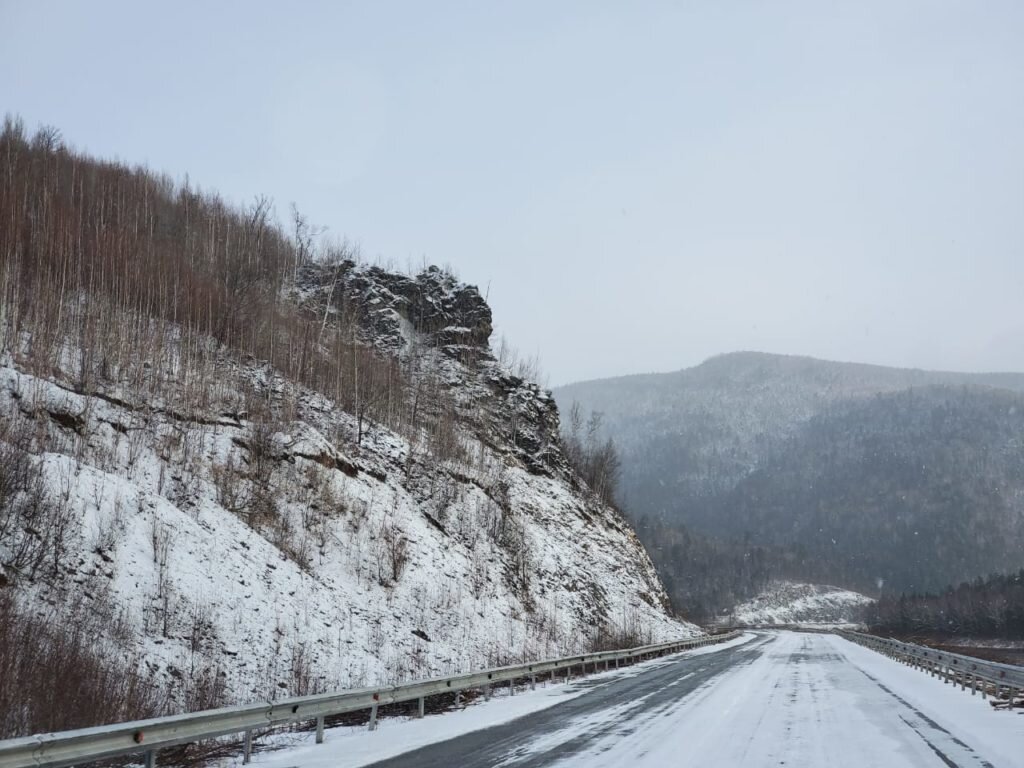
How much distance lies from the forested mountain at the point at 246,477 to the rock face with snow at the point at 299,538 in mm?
88

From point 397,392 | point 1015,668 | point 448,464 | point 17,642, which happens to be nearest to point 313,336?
point 397,392

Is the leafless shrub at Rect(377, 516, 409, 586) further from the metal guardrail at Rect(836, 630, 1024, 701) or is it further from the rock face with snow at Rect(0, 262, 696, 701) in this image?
the metal guardrail at Rect(836, 630, 1024, 701)

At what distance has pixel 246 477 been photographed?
2419cm

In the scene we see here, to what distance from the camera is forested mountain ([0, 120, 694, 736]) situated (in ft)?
47.7

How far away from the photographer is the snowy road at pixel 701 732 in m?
9.05

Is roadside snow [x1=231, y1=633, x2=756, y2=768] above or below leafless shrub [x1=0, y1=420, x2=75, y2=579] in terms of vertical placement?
below

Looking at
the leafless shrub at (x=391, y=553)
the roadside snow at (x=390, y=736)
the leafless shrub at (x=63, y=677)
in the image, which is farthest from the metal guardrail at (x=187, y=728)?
the leafless shrub at (x=391, y=553)

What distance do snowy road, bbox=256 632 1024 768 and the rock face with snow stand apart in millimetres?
4212

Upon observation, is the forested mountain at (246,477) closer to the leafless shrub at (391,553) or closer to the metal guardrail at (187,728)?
the leafless shrub at (391,553)

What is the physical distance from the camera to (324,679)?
16.9 metres

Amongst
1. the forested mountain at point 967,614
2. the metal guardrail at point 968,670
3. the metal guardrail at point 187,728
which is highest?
the metal guardrail at point 187,728

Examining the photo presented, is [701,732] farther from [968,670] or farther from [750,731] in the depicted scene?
[968,670]

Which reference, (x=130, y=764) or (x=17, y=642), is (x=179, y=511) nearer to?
(x=17, y=642)

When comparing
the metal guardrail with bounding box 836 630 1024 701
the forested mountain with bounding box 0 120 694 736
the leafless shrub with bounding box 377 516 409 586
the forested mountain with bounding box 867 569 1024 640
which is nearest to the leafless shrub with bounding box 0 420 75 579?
the forested mountain with bounding box 0 120 694 736
